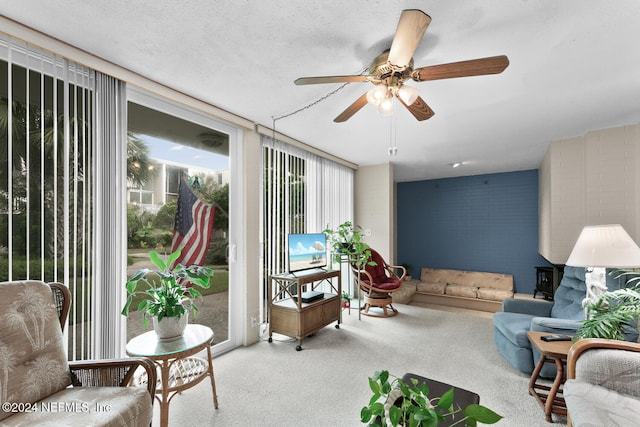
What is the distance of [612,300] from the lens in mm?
2172

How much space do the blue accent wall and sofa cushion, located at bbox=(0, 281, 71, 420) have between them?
245 inches

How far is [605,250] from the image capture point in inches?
83.4

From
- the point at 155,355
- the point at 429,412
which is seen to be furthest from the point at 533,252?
the point at 155,355

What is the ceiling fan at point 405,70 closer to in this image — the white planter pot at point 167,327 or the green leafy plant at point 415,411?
the green leafy plant at point 415,411

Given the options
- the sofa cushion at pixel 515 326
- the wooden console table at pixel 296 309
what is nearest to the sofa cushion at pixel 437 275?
the sofa cushion at pixel 515 326

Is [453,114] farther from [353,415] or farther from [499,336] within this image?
[353,415]

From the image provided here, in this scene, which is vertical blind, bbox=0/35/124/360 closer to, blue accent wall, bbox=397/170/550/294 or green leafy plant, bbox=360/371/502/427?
green leafy plant, bbox=360/371/502/427

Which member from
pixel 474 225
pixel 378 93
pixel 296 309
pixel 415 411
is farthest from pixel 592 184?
pixel 415 411

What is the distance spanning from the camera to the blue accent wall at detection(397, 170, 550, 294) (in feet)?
18.1

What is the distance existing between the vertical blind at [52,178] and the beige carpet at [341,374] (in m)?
1.04

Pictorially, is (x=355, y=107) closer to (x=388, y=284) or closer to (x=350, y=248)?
(x=350, y=248)

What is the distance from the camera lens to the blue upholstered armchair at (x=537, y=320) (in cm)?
241

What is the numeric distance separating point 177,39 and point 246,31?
45 cm

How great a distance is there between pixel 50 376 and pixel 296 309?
209 centimetres
